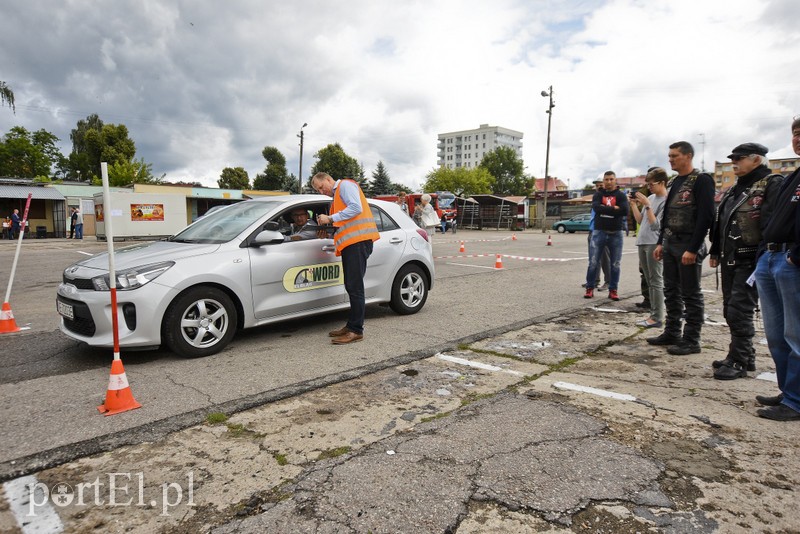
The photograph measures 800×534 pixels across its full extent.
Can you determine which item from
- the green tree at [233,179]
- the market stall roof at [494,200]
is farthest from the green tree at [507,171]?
the market stall roof at [494,200]

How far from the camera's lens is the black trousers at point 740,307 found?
3.93m

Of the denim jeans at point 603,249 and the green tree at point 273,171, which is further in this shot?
the green tree at point 273,171

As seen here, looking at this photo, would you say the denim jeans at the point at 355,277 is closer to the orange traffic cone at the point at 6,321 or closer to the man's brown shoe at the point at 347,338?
the man's brown shoe at the point at 347,338

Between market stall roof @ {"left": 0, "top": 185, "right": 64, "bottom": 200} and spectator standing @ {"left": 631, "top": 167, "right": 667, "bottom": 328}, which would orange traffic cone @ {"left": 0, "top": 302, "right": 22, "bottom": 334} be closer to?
spectator standing @ {"left": 631, "top": 167, "right": 667, "bottom": 328}

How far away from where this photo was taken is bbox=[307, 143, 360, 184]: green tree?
6242 cm

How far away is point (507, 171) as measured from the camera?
93.6 meters

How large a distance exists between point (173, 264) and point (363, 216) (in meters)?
1.83

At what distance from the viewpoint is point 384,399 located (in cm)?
354

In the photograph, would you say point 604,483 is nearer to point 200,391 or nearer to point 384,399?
point 384,399

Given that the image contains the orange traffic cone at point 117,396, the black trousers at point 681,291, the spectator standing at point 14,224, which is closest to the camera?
the orange traffic cone at point 117,396

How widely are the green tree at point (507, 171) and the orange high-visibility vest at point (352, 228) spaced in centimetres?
9028

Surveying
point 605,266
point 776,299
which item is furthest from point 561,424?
point 605,266

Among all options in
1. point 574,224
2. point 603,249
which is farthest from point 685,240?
point 574,224

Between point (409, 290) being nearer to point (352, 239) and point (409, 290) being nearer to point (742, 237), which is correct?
point (352, 239)
